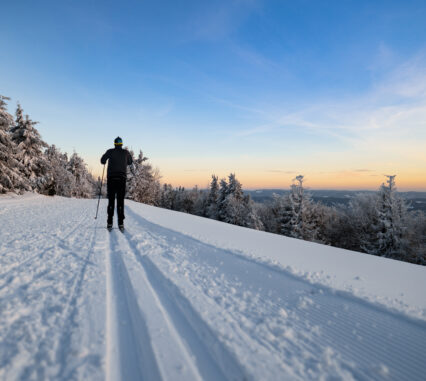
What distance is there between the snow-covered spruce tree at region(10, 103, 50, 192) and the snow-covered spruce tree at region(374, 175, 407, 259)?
3768 cm

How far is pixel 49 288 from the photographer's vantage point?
2.41 meters

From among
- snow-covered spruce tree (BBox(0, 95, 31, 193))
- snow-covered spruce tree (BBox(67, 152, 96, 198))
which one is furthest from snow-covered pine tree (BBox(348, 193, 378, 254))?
snow-covered spruce tree (BBox(67, 152, 96, 198))

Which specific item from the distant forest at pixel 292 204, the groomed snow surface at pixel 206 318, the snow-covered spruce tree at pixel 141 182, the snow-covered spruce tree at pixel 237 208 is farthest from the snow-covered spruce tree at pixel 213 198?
the groomed snow surface at pixel 206 318

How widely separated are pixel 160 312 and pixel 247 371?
0.96 meters

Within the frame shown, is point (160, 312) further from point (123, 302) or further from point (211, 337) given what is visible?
point (211, 337)

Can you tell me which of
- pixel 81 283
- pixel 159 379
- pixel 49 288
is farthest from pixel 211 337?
pixel 49 288

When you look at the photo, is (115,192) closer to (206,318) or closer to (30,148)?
(206,318)

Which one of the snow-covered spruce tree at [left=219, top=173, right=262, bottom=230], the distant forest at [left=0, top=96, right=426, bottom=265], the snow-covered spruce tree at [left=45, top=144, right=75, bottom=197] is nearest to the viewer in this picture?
the distant forest at [left=0, top=96, right=426, bottom=265]

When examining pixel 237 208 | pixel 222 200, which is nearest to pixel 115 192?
pixel 237 208

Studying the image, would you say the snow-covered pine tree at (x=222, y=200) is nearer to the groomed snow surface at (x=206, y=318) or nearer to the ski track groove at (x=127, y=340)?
the groomed snow surface at (x=206, y=318)

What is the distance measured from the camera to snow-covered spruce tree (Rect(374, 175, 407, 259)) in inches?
880

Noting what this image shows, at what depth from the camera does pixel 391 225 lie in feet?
74.6

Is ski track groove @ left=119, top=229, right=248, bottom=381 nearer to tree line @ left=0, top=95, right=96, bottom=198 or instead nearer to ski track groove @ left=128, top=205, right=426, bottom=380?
ski track groove @ left=128, top=205, right=426, bottom=380

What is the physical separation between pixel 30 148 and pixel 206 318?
3020 cm
